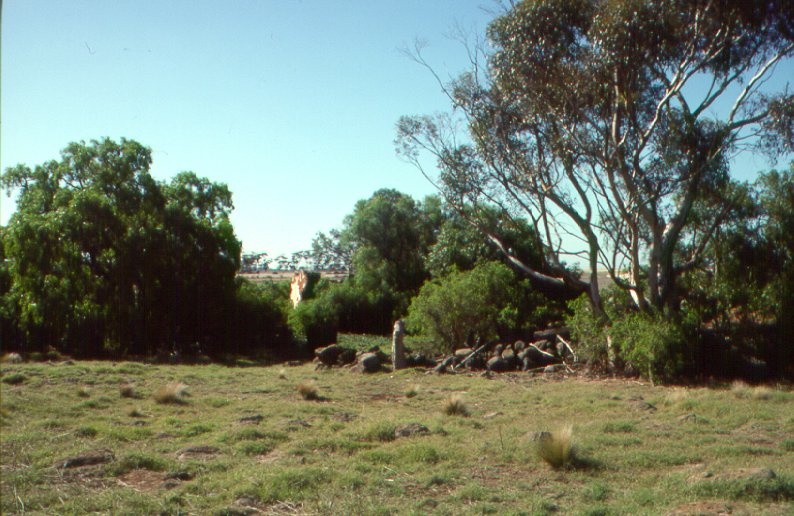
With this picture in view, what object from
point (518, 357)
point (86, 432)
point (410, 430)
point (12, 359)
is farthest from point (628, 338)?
point (12, 359)

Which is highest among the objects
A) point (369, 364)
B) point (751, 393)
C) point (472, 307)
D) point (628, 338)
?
point (472, 307)

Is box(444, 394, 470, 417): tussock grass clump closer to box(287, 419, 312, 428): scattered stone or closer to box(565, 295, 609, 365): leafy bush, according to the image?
box(287, 419, 312, 428): scattered stone

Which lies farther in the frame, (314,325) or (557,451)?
(314,325)

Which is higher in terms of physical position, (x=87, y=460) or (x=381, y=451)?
(x=381, y=451)

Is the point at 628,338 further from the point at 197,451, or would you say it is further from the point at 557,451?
the point at 197,451

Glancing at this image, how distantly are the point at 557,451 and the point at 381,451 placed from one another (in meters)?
2.10

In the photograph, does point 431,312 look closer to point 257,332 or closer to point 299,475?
point 257,332

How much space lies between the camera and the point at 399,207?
150ft

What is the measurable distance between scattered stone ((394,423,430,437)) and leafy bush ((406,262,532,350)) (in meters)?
14.0

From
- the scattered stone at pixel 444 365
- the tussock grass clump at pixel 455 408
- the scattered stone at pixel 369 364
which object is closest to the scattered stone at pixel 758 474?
the tussock grass clump at pixel 455 408

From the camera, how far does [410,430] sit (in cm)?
1170

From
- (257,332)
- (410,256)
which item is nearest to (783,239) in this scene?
(257,332)

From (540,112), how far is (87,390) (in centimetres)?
1239

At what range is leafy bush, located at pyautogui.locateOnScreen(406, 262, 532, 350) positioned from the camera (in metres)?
25.9
